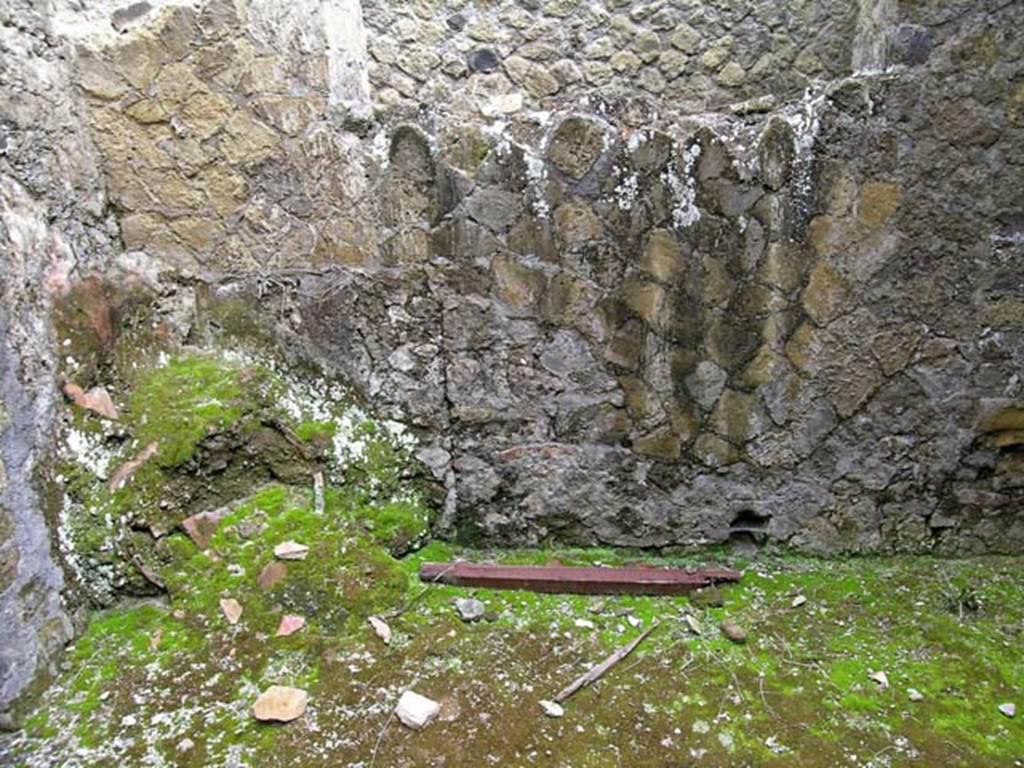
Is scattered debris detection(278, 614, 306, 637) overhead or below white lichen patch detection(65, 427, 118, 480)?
below

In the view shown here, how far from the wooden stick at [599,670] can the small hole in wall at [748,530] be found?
0.52 metres

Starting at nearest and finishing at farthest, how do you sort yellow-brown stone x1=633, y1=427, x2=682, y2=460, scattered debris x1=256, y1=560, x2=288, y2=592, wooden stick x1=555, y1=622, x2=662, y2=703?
wooden stick x1=555, y1=622, x2=662, y2=703
scattered debris x1=256, y1=560, x2=288, y2=592
yellow-brown stone x1=633, y1=427, x2=682, y2=460

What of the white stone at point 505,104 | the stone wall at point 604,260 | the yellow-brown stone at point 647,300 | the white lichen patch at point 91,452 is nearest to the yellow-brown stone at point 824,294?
the stone wall at point 604,260

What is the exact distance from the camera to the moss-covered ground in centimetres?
155

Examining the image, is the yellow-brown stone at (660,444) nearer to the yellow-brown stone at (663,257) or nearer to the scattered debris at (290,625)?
the yellow-brown stone at (663,257)

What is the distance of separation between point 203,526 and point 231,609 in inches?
11.0

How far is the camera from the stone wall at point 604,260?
1.97 m

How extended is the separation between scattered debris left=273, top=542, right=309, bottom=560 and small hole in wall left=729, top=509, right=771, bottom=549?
1348mm

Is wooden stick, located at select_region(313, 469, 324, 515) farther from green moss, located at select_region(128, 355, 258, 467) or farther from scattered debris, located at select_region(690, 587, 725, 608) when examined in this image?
scattered debris, located at select_region(690, 587, 725, 608)

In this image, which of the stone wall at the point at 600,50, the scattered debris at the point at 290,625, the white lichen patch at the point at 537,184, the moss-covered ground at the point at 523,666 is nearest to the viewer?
the moss-covered ground at the point at 523,666

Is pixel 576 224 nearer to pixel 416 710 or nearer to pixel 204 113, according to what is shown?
pixel 204 113

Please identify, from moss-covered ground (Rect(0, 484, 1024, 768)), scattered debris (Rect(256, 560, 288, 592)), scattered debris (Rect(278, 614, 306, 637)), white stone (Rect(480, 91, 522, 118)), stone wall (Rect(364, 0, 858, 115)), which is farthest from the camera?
white stone (Rect(480, 91, 522, 118))

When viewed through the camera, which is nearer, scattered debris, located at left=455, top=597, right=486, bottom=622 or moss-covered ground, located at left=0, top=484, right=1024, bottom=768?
moss-covered ground, located at left=0, top=484, right=1024, bottom=768

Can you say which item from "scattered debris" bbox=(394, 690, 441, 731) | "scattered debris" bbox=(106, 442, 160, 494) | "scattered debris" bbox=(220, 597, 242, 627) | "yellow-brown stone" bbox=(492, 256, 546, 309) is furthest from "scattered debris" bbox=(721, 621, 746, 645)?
"scattered debris" bbox=(106, 442, 160, 494)
